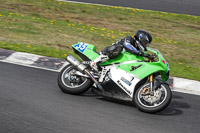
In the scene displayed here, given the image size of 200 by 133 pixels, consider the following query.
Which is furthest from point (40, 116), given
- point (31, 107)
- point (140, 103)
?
point (140, 103)

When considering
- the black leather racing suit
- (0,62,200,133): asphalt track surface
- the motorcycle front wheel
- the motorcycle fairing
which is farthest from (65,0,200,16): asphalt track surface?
the motorcycle front wheel

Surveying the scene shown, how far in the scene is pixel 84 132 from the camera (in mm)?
5012

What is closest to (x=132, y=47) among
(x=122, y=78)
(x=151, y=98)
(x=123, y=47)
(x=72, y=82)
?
(x=123, y=47)

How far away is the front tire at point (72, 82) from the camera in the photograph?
6504 mm

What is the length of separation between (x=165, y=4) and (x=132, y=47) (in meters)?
12.4

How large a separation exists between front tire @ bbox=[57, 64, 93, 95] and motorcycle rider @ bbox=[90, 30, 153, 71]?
407mm

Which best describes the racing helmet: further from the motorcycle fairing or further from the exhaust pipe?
the exhaust pipe

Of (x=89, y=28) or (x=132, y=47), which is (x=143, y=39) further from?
(x=89, y=28)

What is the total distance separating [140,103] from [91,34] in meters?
6.82

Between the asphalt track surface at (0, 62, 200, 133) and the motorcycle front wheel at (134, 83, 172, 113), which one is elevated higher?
the motorcycle front wheel at (134, 83, 172, 113)

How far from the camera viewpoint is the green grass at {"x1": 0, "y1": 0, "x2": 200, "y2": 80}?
10446 millimetres

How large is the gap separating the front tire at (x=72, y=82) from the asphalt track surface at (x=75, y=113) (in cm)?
14

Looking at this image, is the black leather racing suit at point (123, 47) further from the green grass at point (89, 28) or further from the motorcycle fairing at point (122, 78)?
the green grass at point (89, 28)

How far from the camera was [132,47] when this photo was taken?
6.22 m
